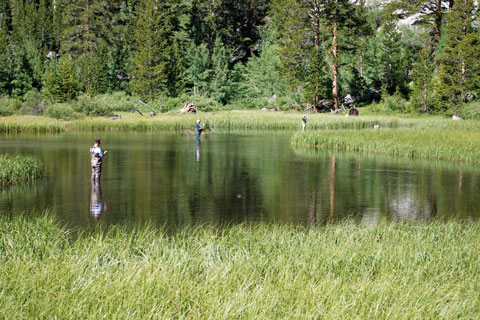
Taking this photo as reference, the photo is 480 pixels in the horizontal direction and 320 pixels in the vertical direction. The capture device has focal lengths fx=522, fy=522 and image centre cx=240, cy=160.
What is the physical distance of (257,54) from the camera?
99250 millimetres

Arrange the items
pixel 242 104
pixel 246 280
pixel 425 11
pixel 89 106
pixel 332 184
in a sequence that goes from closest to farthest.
Result: pixel 246 280 < pixel 332 184 < pixel 89 106 < pixel 425 11 < pixel 242 104

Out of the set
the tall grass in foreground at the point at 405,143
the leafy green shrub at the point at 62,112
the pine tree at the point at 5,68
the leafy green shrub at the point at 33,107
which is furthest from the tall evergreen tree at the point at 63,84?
the tall grass in foreground at the point at 405,143

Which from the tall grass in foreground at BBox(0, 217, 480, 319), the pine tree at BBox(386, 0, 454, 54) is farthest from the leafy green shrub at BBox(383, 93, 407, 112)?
the tall grass in foreground at BBox(0, 217, 480, 319)

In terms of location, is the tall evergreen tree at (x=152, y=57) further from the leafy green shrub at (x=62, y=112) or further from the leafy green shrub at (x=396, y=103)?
the leafy green shrub at (x=396, y=103)

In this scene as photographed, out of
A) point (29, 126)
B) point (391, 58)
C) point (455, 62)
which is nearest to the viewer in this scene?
point (29, 126)

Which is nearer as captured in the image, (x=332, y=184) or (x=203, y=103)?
(x=332, y=184)

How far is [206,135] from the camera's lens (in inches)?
1850

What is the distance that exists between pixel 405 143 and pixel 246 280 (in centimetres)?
2676

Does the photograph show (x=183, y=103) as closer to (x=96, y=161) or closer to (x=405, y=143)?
(x=405, y=143)

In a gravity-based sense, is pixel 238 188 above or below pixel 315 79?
below

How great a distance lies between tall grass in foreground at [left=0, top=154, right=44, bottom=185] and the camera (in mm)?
20891

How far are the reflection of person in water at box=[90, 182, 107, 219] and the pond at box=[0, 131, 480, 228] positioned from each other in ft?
0.11

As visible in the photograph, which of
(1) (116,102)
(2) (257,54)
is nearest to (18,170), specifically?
(1) (116,102)

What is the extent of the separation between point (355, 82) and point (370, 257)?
64763 mm
